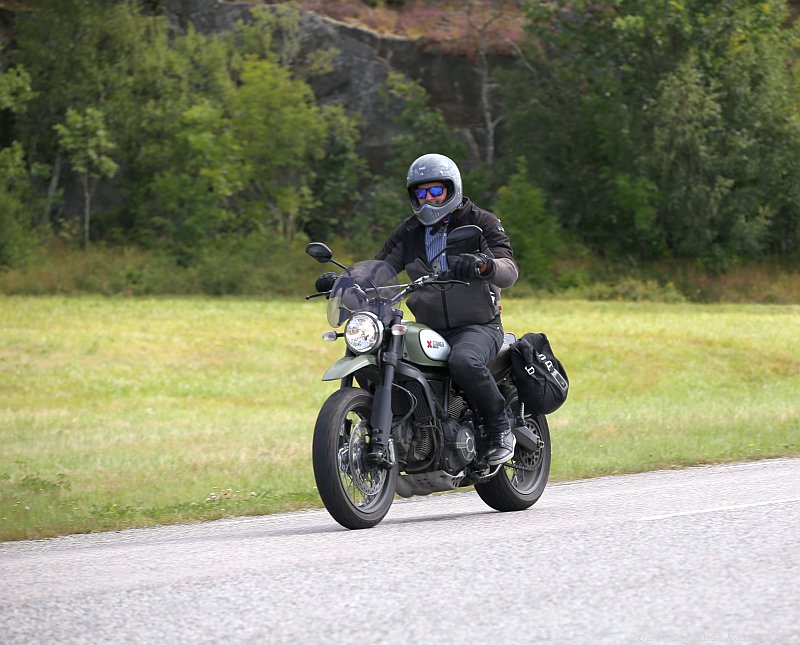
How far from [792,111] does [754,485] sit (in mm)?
46179

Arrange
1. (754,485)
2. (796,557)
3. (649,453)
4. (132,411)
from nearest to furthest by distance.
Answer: (796,557)
(754,485)
(649,453)
(132,411)

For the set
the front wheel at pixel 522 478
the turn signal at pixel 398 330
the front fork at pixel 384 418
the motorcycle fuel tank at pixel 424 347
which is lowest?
the front wheel at pixel 522 478

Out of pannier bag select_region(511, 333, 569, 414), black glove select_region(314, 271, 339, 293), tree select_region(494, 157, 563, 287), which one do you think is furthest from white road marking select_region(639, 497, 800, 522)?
tree select_region(494, 157, 563, 287)

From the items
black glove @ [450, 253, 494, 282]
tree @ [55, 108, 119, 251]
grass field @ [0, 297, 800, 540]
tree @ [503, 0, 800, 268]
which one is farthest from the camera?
tree @ [55, 108, 119, 251]

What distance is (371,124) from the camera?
6356cm

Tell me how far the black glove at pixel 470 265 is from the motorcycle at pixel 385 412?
119mm

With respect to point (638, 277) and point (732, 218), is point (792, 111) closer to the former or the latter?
point (732, 218)

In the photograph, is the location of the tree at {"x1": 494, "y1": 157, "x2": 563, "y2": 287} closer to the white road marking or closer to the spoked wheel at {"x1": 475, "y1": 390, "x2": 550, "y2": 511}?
the spoked wheel at {"x1": 475, "y1": 390, "x2": 550, "y2": 511}

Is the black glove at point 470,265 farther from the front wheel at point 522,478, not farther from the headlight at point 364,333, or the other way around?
the front wheel at point 522,478

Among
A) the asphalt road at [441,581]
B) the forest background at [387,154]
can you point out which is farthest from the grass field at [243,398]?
the forest background at [387,154]

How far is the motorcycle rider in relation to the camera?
9523mm

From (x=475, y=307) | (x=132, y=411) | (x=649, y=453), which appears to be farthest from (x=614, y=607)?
(x=132, y=411)

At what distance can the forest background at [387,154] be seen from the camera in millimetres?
52781

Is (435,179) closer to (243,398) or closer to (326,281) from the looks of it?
(326,281)
